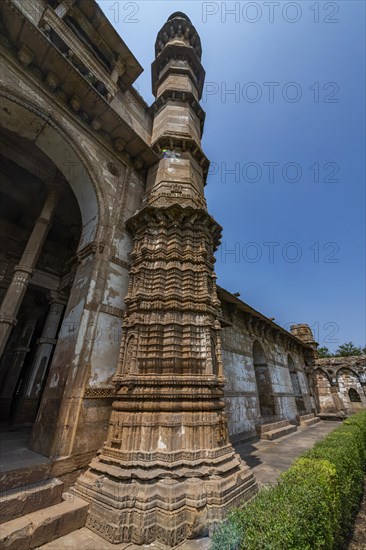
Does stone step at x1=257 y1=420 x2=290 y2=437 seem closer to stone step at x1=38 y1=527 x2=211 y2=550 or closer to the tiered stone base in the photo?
the tiered stone base

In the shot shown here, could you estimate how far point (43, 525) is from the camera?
325cm

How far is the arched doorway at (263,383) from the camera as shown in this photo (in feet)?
41.1

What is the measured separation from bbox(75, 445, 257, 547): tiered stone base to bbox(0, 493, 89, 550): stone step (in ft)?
0.61

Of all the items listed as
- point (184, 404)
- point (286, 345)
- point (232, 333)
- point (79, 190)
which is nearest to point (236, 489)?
point (184, 404)

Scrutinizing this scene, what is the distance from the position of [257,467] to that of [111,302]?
553cm

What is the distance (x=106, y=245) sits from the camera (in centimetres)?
626

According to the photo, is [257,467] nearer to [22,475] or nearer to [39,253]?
[22,475]

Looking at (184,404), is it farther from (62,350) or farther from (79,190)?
(79,190)

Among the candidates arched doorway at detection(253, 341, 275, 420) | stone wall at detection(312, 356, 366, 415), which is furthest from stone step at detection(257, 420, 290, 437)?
stone wall at detection(312, 356, 366, 415)

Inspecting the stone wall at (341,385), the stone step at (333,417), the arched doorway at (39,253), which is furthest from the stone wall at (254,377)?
the arched doorway at (39,253)

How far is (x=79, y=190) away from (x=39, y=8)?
5.23 metres

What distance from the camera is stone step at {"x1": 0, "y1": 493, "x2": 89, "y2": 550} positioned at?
304 centimetres

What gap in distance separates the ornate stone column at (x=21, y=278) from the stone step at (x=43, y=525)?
111 inches

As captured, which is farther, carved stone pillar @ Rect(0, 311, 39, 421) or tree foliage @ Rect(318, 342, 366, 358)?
tree foliage @ Rect(318, 342, 366, 358)
